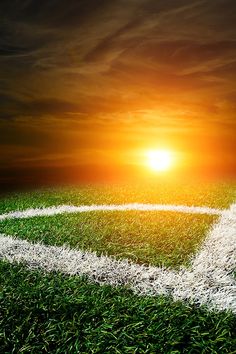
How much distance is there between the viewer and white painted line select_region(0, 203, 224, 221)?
7641 millimetres

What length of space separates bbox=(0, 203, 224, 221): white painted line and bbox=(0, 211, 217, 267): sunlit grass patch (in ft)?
1.13

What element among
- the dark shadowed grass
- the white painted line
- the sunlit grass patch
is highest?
the dark shadowed grass

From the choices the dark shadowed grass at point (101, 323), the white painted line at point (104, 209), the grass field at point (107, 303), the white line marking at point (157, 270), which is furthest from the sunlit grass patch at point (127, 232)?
the dark shadowed grass at point (101, 323)

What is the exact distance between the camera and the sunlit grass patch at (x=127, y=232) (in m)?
5.52

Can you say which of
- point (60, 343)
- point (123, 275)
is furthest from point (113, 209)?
point (60, 343)

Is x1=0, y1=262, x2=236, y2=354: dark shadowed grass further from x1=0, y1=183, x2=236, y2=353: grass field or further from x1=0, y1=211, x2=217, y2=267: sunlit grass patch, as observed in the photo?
x1=0, y1=211, x2=217, y2=267: sunlit grass patch

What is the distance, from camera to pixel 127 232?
6168mm

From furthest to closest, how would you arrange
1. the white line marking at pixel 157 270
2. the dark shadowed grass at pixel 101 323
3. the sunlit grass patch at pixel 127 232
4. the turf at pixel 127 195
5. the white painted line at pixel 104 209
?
the turf at pixel 127 195, the white painted line at pixel 104 209, the sunlit grass patch at pixel 127 232, the white line marking at pixel 157 270, the dark shadowed grass at pixel 101 323

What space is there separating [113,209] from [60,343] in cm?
405

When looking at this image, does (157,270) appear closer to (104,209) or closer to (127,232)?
(127,232)

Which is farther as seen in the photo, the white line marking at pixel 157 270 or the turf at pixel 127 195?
the turf at pixel 127 195

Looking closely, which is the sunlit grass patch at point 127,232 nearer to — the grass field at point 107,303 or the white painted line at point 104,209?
the grass field at point 107,303

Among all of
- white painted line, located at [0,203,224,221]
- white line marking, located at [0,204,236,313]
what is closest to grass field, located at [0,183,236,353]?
white line marking, located at [0,204,236,313]

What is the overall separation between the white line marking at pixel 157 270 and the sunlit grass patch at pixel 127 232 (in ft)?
0.57
